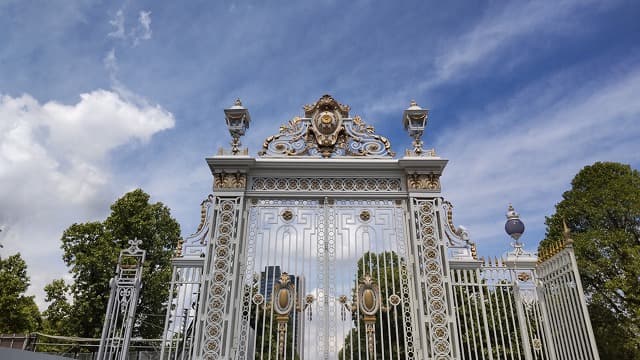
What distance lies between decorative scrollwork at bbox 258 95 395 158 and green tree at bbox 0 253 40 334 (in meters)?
10.3

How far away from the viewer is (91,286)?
1299cm

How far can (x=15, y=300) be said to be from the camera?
488 inches

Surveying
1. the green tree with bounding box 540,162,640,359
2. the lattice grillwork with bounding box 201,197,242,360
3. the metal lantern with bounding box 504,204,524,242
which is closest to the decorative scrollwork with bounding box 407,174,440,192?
the metal lantern with bounding box 504,204,524,242

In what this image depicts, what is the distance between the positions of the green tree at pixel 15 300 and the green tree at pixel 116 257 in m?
0.94

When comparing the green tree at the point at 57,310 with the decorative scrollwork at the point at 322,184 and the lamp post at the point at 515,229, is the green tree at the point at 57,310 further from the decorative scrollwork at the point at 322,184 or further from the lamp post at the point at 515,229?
the lamp post at the point at 515,229

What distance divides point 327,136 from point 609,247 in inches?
354

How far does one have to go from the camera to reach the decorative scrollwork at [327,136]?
724 cm

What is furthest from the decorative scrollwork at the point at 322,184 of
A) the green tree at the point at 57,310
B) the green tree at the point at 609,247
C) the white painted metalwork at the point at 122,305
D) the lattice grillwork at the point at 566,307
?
the green tree at the point at 57,310

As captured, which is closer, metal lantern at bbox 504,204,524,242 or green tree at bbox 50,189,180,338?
metal lantern at bbox 504,204,524,242

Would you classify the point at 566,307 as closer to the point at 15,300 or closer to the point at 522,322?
the point at 522,322

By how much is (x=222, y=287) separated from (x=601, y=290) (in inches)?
408

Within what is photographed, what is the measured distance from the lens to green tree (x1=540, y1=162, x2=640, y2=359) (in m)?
10.4

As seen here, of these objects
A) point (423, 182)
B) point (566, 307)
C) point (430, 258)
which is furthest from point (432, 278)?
point (566, 307)

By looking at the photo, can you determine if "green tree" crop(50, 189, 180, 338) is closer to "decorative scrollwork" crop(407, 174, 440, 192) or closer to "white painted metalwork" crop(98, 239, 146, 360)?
"white painted metalwork" crop(98, 239, 146, 360)
